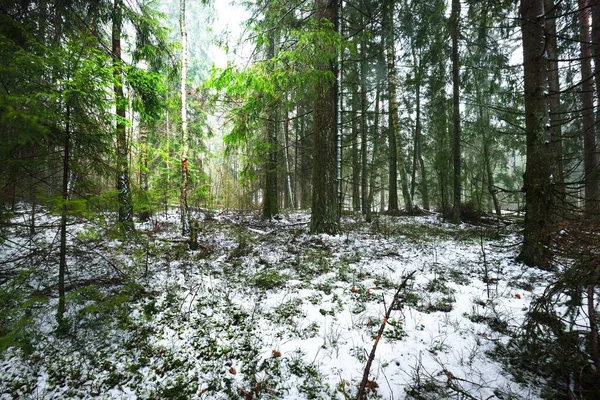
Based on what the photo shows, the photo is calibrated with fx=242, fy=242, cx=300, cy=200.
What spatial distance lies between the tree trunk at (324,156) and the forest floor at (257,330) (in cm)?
240

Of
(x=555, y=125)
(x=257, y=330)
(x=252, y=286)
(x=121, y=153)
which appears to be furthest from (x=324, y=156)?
(x=257, y=330)

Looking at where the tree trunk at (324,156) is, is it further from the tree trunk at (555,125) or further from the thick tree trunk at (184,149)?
the tree trunk at (555,125)

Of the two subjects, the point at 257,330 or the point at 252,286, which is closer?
the point at 257,330

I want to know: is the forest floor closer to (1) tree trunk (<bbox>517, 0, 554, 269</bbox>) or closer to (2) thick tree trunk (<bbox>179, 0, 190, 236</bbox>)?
(1) tree trunk (<bbox>517, 0, 554, 269</bbox>)

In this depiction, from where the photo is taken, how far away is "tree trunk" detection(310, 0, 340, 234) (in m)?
7.10

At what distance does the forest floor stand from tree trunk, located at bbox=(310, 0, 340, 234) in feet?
7.87

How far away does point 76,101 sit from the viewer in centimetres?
290

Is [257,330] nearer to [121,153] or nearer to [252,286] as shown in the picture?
[252,286]

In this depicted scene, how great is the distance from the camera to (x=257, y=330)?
3.11m

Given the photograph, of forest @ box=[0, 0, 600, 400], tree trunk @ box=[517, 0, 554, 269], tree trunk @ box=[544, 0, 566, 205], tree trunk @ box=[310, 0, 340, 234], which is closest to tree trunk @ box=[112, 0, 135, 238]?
forest @ box=[0, 0, 600, 400]

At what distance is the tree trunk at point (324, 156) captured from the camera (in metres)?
7.10

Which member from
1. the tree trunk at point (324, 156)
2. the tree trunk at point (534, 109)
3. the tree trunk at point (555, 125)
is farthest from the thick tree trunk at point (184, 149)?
the tree trunk at point (534, 109)

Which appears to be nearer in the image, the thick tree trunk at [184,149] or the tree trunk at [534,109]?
the tree trunk at [534,109]

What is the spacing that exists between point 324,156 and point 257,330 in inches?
203
